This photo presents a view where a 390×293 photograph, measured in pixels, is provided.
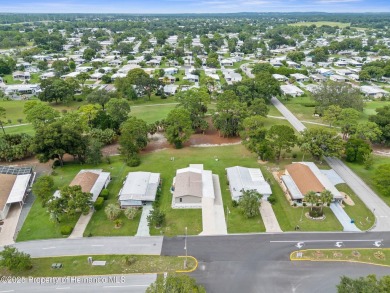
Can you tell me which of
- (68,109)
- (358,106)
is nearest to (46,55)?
(68,109)

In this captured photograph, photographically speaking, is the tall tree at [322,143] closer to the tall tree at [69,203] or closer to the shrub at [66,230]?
the tall tree at [69,203]

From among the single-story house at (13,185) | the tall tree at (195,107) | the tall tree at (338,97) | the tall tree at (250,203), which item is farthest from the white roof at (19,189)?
the tall tree at (338,97)

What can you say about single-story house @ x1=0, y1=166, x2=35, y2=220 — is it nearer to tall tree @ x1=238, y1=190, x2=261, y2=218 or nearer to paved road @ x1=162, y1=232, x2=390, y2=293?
paved road @ x1=162, y1=232, x2=390, y2=293

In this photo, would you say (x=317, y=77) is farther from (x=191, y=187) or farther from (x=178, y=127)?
(x=191, y=187)

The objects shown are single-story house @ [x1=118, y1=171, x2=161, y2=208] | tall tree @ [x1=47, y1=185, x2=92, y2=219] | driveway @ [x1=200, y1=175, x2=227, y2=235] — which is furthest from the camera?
single-story house @ [x1=118, y1=171, x2=161, y2=208]

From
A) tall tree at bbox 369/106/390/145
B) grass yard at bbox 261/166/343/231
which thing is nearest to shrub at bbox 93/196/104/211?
grass yard at bbox 261/166/343/231

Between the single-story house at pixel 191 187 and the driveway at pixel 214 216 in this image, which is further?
the single-story house at pixel 191 187
